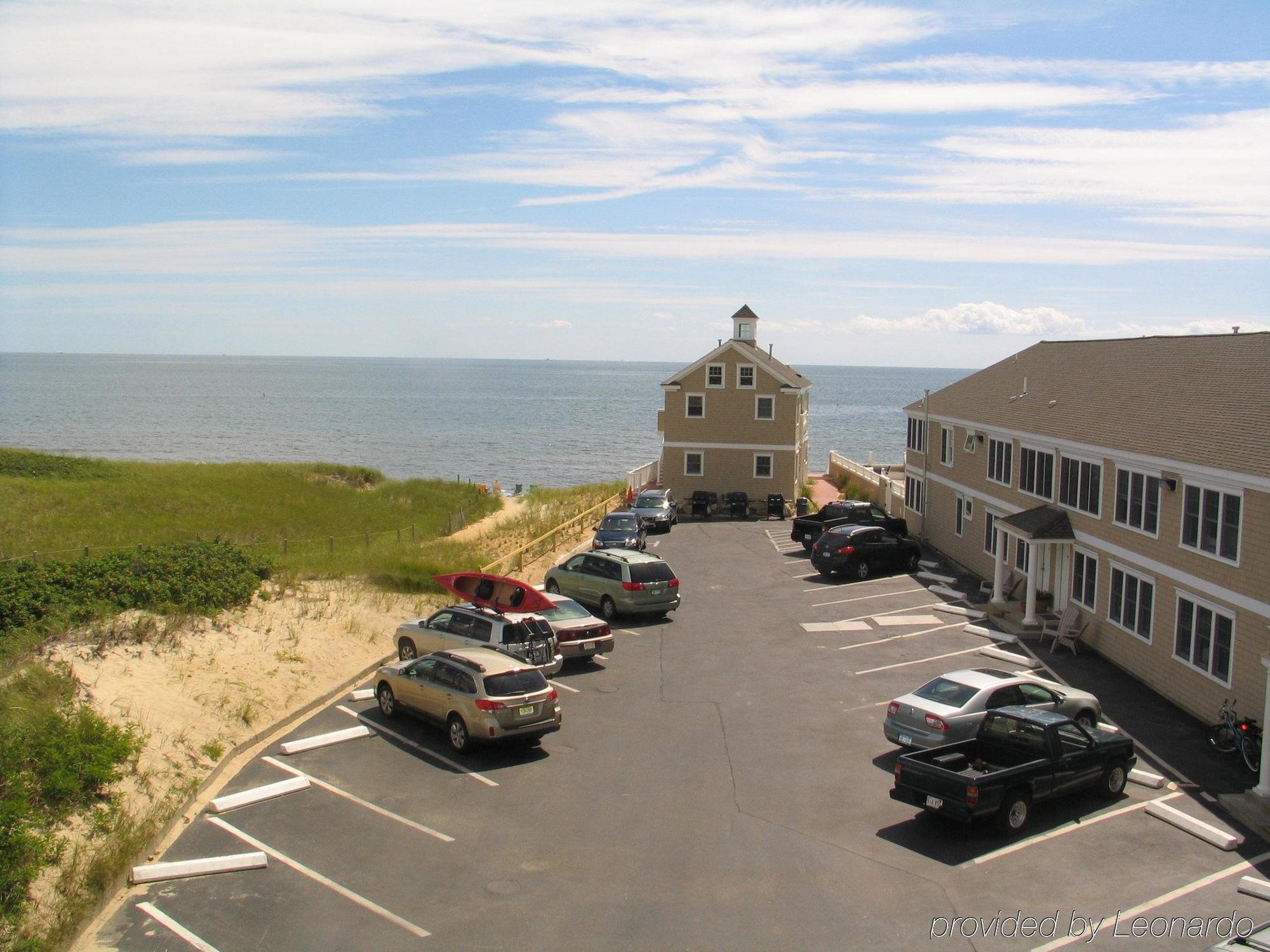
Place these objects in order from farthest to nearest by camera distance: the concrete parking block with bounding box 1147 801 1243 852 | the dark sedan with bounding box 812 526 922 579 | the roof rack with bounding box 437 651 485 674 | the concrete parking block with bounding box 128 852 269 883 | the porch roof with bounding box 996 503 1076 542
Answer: the dark sedan with bounding box 812 526 922 579 → the porch roof with bounding box 996 503 1076 542 → the roof rack with bounding box 437 651 485 674 → the concrete parking block with bounding box 1147 801 1243 852 → the concrete parking block with bounding box 128 852 269 883

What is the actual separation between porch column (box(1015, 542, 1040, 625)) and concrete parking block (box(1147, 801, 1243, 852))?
1023 centimetres

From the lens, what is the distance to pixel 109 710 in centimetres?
1476

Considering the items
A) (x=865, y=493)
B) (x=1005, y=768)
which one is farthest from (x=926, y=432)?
(x=1005, y=768)

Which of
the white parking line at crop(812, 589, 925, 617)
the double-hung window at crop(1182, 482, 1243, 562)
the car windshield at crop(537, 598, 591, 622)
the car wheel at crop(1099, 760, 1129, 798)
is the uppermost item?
the double-hung window at crop(1182, 482, 1243, 562)

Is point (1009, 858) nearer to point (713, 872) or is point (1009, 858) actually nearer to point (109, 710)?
point (713, 872)

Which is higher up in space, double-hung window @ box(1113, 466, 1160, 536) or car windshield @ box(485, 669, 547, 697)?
double-hung window @ box(1113, 466, 1160, 536)

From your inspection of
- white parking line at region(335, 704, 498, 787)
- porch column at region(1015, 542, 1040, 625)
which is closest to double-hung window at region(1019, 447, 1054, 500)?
porch column at region(1015, 542, 1040, 625)

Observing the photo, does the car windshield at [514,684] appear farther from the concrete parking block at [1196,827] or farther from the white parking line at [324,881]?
the concrete parking block at [1196,827]

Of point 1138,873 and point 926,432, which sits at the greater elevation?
point 926,432

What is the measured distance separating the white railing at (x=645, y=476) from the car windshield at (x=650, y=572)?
20.0 meters

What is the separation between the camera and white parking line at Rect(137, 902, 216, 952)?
9.89 m

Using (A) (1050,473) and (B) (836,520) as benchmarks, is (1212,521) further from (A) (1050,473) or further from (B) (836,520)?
(B) (836,520)

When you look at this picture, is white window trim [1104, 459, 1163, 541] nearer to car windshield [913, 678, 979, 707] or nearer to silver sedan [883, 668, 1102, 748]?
silver sedan [883, 668, 1102, 748]

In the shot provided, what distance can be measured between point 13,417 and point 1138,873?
14686 centimetres
